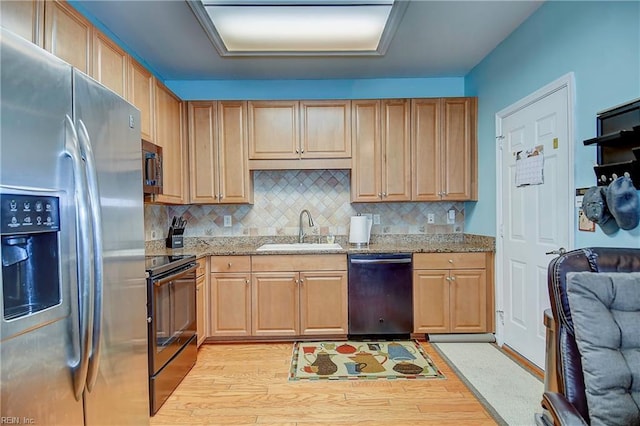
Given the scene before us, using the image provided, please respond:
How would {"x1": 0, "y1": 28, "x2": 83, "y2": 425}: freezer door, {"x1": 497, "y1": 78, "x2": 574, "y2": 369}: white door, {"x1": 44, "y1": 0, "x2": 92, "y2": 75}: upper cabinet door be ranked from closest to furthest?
{"x1": 0, "y1": 28, "x2": 83, "y2": 425}: freezer door, {"x1": 44, "y1": 0, "x2": 92, "y2": 75}: upper cabinet door, {"x1": 497, "y1": 78, "x2": 574, "y2": 369}: white door

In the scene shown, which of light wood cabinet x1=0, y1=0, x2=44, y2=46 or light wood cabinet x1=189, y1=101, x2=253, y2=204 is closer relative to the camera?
light wood cabinet x1=0, y1=0, x2=44, y2=46

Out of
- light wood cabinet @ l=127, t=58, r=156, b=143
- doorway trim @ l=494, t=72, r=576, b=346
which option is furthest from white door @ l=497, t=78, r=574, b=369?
light wood cabinet @ l=127, t=58, r=156, b=143

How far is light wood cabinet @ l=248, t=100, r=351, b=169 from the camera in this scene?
3.47m

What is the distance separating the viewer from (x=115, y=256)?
4.40 ft

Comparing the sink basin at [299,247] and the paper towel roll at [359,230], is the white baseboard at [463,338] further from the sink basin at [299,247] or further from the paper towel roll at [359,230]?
the sink basin at [299,247]

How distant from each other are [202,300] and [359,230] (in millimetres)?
1651

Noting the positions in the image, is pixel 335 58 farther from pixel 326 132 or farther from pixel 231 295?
pixel 231 295

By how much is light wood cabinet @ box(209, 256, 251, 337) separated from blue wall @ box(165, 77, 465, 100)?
179cm

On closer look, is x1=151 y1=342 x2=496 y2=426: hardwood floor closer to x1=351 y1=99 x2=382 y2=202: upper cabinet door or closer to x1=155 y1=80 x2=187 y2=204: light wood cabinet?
x1=155 y1=80 x2=187 y2=204: light wood cabinet

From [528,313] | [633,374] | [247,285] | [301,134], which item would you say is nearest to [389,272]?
[528,313]

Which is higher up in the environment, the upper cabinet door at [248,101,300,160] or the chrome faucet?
the upper cabinet door at [248,101,300,160]

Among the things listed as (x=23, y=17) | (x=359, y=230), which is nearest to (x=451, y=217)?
(x=359, y=230)

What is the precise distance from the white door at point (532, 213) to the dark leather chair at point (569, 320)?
2.91 ft

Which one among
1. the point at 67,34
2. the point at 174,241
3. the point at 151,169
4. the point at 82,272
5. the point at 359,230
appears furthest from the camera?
the point at 359,230
